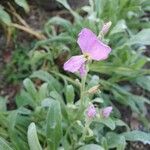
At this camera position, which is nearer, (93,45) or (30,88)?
(93,45)


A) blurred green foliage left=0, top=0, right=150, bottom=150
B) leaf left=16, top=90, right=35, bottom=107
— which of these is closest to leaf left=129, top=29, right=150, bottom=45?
blurred green foliage left=0, top=0, right=150, bottom=150

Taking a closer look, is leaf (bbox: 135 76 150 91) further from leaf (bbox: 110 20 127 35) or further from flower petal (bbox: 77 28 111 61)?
flower petal (bbox: 77 28 111 61)

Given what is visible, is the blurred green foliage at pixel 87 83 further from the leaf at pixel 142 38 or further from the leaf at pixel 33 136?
the leaf at pixel 33 136

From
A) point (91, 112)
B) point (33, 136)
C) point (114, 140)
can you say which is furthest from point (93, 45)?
point (114, 140)

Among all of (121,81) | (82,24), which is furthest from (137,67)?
(82,24)

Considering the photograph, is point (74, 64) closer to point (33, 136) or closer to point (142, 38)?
point (33, 136)

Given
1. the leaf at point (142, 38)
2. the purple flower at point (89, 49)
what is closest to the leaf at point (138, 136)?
the leaf at point (142, 38)
